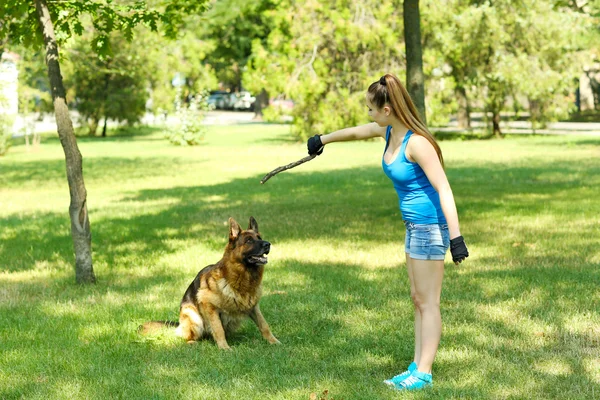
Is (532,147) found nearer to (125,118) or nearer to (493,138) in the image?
Answer: (493,138)

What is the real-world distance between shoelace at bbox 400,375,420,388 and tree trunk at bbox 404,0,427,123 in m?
8.71

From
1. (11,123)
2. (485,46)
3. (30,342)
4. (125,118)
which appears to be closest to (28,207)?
(30,342)

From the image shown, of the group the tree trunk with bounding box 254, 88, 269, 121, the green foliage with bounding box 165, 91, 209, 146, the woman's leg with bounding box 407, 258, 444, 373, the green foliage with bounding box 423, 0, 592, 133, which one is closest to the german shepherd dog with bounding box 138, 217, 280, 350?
the woman's leg with bounding box 407, 258, 444, 373

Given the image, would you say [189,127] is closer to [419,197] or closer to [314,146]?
[314,146]

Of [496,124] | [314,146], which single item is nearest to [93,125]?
[496,124]

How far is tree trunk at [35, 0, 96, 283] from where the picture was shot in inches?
387

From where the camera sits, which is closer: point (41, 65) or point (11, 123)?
point (11, 123)

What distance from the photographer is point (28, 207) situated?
1811 centimetres

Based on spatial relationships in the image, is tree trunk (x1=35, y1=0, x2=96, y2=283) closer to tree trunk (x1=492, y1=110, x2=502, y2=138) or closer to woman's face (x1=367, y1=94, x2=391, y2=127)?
woman's face (x1=367, y1=94, x2=391, y2=127)

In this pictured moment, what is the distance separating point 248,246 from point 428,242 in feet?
5.78

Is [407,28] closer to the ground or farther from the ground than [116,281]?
farther from the ground

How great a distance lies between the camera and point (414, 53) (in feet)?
46.5

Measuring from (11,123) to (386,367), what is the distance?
2900 centimetres

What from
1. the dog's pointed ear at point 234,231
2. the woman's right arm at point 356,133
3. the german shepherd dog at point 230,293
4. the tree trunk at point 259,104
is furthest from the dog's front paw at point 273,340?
the tree trunk at point 259,104
